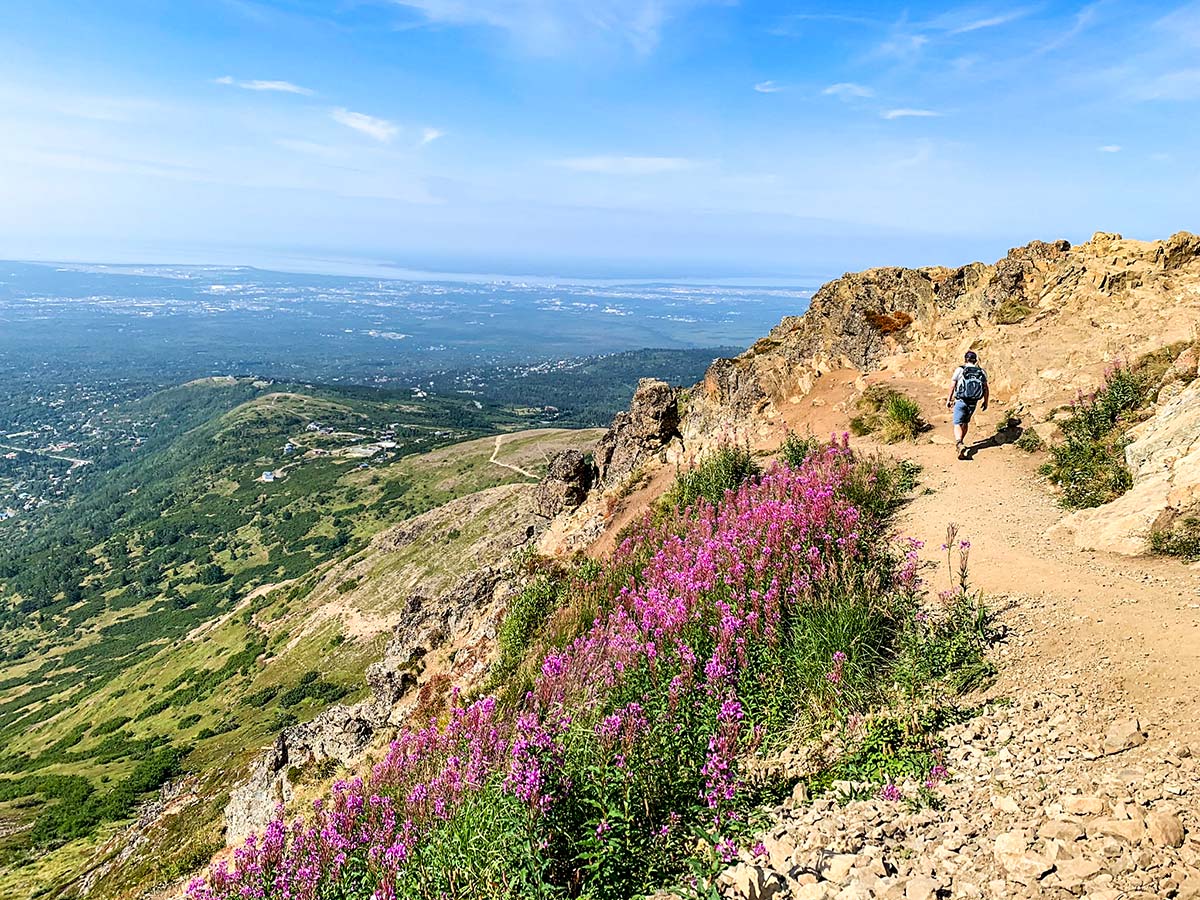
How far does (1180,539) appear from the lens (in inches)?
267

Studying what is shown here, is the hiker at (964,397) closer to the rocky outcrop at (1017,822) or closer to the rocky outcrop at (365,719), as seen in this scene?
the rocky outcrop at (1017,822)

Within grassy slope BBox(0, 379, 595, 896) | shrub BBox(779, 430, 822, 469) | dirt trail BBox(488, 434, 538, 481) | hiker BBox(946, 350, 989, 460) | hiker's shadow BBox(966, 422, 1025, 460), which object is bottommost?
grassy slope BBox(0, 379, 595, 896)

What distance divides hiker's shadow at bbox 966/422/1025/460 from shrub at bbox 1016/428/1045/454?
27cm

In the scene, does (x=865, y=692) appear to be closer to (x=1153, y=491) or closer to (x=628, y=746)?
(x=628, y=746)

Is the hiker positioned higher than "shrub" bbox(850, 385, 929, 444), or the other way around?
the hiker

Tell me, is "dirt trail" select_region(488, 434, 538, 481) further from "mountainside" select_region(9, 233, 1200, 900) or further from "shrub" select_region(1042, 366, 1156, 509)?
"shrub" select_region(1042, 366, 1156, 509)

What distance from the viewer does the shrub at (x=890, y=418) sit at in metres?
13.7

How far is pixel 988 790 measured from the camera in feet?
14.2

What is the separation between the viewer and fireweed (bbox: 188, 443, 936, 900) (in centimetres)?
450

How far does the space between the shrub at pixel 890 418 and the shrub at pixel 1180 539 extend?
6.68 meters

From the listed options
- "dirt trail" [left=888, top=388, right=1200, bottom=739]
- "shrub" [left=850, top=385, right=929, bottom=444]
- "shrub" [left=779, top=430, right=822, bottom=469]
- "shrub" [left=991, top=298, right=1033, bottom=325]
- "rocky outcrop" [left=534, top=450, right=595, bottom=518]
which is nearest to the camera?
"dirt trail" [left=888, top=388, right=1200, bottom=739]

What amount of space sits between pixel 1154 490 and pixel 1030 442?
4265mm

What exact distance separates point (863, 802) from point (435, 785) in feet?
11.2

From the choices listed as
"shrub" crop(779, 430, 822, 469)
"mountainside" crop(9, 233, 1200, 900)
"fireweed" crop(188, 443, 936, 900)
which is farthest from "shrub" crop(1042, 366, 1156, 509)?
"shrub" crop(779, 430, 822, 469)
